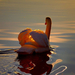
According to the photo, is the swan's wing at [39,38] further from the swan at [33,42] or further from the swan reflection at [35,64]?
the swan reflection at [35,64]

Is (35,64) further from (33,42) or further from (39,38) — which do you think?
(33,42)

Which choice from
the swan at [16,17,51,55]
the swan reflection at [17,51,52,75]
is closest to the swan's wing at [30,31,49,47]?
the swan at [16,17,51,55]

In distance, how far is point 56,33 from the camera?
1239 cm

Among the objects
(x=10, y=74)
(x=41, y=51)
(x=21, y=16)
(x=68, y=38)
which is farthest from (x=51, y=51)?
(x=21, y=16)

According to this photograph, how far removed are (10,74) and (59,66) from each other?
64.2 inches

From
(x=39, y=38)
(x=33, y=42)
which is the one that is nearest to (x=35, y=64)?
(x=39, y=38)

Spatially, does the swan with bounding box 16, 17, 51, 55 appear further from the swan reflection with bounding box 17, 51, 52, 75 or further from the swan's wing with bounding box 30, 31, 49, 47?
the swan reflection with bounding box 17, 51, 52, 75

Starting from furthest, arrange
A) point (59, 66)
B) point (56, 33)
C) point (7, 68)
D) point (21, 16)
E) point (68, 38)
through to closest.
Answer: point (21, 16) → point (56, 33) → point (68, 38) → point (59, 66) → point (7, 68)

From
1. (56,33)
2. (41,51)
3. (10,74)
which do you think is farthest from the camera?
(56,33)

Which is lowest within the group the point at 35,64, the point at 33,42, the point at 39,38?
the point at 35,64

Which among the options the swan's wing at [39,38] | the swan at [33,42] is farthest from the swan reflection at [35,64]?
the swan's wing at [39,38]

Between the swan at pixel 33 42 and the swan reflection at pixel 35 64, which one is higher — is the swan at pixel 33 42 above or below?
above

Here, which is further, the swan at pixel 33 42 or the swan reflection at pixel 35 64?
the swan at pixel 33 42

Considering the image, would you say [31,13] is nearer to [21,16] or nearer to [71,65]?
[21,16]
